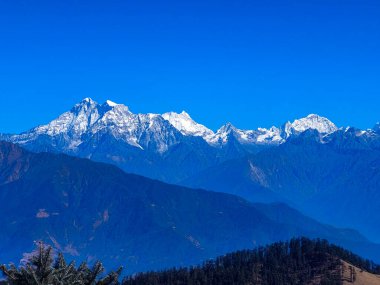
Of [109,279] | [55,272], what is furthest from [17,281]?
[109,279]

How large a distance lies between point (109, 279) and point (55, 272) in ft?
8.74

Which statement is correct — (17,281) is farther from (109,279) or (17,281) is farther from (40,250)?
(109,279)

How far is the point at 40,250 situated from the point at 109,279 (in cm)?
349

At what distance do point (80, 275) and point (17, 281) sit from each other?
3397 millimetres

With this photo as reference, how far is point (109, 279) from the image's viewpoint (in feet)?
117

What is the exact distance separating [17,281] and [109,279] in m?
4.15

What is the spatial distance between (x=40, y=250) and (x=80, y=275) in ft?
11.7

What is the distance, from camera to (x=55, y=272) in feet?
119

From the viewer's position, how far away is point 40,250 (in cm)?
3459

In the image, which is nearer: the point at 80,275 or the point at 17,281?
the point at 17,281

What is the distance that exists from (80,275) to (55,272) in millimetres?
1591

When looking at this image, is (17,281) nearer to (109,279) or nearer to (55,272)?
(55,272)

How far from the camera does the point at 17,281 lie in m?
35.2

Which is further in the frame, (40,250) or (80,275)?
(80,275)
